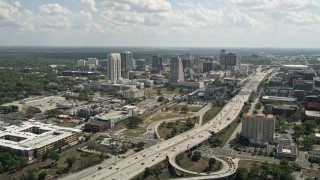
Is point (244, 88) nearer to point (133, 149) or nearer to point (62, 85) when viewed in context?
point (62, 85)

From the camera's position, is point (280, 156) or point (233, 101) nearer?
point (280, 156)

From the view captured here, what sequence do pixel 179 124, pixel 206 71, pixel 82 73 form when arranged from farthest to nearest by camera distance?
pixel 206 71 → pixel 82 73 → pixel 179 124

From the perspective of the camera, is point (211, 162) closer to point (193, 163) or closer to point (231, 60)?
point (193, 163)

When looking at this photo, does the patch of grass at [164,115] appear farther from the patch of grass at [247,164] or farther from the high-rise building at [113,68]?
the high-rise building at [113,68]

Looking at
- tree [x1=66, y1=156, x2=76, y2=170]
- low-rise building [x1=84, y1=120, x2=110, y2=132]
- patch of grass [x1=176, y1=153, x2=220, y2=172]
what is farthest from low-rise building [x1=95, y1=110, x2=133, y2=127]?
patch of grass [x1=176, y1=153, x2=220, y2=172]

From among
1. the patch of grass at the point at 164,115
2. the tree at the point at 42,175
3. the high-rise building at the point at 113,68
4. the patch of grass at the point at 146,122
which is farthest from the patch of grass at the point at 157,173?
the high-rise building at the point at 113,68

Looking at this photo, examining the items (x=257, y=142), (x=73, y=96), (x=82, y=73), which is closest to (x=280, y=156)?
(x=257, y=142)
